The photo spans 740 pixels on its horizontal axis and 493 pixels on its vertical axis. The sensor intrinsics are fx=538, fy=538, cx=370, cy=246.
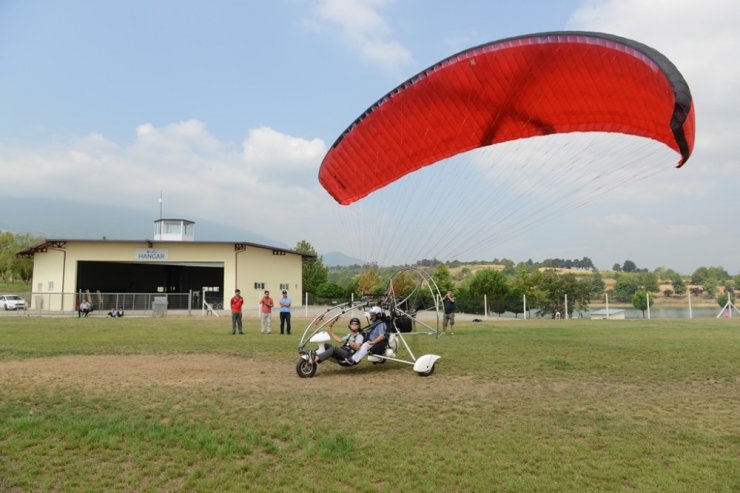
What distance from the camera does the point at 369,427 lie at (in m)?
5.46

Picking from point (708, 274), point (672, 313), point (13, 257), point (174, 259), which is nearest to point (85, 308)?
point (174, 259)

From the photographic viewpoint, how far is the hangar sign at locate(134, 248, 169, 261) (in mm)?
36406

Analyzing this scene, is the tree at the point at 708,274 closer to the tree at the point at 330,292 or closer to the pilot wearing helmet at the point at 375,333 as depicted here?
the tree at the point at 330,292

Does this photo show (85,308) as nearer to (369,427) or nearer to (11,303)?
(11,303)

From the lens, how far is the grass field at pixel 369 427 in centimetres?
427

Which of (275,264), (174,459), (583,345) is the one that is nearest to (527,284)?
(275,264)

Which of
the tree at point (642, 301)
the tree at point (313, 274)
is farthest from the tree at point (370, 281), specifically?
the tree at point (313, 274)

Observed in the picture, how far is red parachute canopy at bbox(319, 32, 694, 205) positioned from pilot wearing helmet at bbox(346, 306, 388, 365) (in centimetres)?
339

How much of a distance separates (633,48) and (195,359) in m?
9.14

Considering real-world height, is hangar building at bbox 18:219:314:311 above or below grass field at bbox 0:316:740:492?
above

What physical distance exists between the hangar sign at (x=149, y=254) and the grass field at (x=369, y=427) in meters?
27.9

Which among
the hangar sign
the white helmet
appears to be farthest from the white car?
the white helmet

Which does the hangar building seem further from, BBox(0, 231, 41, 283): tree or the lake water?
BBox(0, 231, 41, 283): tree

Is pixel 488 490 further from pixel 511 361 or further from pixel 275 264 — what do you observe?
pixel 275 264
